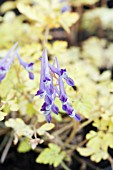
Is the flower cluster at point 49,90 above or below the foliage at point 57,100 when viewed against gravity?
above

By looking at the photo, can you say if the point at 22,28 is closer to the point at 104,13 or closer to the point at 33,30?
the point at 33,30

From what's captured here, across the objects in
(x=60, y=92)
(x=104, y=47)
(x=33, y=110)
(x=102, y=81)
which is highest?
(x=60, y=92)

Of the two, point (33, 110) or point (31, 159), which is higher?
point (33, 110)

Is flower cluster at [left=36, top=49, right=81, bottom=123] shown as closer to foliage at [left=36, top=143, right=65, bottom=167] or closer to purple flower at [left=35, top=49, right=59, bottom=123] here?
purple flower at [left=35, top=49, right=59, bottom=123]

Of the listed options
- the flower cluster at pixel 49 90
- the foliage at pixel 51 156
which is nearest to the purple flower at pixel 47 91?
the flower cluster at pixel 49 90

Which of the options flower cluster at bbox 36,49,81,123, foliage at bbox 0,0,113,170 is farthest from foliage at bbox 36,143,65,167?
flower cluster at bbox 36,49,81,123

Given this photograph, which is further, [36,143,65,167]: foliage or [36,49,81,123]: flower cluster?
[36,143,65,167]: foliage

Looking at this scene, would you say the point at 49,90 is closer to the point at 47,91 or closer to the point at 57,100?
the point at 47,91

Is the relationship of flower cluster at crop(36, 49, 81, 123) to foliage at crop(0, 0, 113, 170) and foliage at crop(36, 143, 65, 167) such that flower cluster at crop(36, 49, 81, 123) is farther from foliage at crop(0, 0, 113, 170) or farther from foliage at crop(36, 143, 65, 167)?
foliage at crop(36, 143, 65, 167)

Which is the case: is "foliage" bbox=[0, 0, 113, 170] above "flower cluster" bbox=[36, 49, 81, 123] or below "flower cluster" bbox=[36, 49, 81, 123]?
below

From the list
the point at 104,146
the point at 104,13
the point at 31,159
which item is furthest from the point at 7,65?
the point at 104,13

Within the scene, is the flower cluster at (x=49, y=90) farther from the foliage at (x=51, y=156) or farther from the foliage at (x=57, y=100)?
the foliage at (x=51, y=156)
